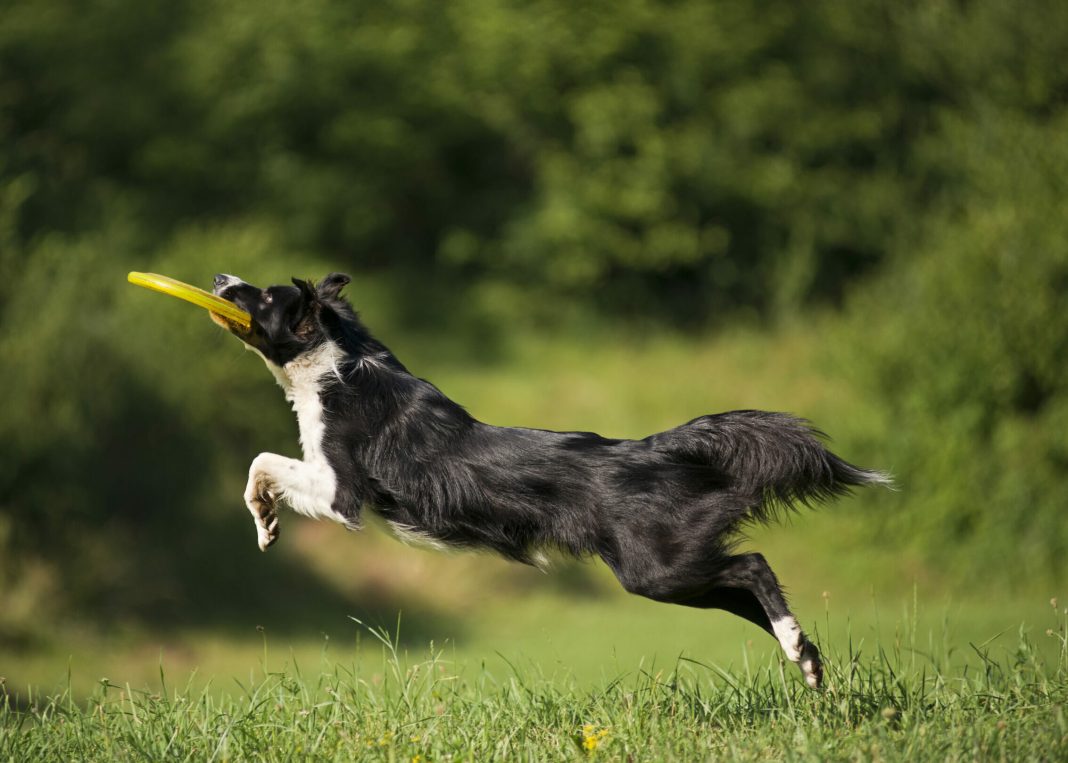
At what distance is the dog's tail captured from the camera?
5.72 metres

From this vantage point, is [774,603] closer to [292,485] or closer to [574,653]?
[292,485]

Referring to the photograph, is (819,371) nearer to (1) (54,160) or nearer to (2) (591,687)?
(1) (54,160)

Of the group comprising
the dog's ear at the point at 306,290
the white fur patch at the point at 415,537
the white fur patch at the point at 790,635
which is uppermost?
the dog's ear at the point at 306,290

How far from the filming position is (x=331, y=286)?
6180 millimetres

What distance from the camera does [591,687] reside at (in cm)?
598

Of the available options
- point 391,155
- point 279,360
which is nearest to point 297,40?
point 391,155

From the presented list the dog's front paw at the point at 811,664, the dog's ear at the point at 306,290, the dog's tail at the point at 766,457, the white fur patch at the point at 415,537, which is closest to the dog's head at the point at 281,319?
the dog's ear at the point at 306,290

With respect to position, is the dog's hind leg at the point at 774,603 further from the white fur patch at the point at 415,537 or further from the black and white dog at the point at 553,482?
the white fur patch at the point at 415,537

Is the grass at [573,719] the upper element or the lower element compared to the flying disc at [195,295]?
lower

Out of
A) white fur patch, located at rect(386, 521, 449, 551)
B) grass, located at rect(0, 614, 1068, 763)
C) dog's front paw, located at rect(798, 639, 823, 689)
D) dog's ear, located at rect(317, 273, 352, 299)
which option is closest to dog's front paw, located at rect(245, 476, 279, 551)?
white fur patch, located at rect(386, 521, 449, 551)

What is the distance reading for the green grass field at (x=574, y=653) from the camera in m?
5.25

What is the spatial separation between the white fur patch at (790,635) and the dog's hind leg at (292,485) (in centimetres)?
197

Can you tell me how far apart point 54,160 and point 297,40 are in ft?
18.6

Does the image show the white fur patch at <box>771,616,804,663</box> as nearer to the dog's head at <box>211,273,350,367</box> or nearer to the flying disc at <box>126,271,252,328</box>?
the dog's head at <box>211,273,350,367</box>
